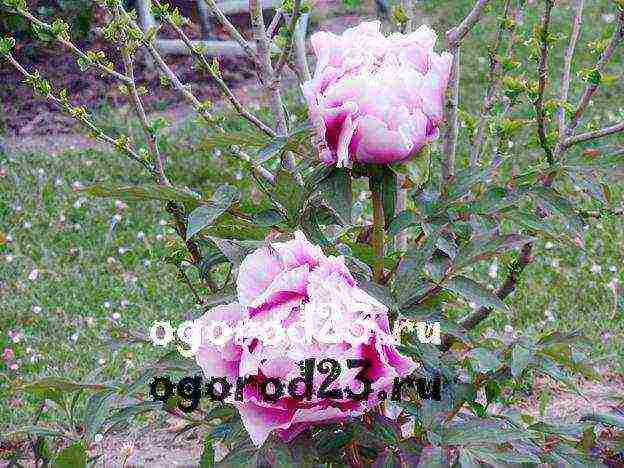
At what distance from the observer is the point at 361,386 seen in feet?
3.71

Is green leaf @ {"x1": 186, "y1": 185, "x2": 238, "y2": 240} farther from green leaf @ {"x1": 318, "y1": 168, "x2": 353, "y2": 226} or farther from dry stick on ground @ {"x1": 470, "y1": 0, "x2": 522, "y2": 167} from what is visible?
dry stick on ground @ {"x1": 470, "y1": 0, "x2": 522, "y2": 167}

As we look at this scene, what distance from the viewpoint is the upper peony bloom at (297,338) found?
1.09 m

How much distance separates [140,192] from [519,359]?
0.62 meters

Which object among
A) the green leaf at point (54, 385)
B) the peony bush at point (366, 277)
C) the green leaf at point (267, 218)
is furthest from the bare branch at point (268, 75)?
the green leaf at point (54, 385)

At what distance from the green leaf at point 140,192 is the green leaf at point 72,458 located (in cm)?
44

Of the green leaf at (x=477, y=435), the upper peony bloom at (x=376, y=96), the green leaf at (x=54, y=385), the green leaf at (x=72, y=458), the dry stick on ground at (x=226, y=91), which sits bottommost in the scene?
the green leaf at (x=72, y=458)

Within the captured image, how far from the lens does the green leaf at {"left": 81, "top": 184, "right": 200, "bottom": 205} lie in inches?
49.8

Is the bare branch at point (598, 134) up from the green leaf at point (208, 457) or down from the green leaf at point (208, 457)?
up

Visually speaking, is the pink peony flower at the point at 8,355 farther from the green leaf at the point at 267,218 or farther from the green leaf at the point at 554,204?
the green leaf at the point at 554,204

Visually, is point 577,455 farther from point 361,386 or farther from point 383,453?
point 361,386

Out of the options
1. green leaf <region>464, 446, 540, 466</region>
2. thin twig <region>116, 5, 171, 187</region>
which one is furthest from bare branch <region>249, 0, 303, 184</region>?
green leaf <region>464, 446, 540, 466</region>

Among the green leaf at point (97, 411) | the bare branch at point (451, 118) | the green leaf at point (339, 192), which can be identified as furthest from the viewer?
the bare branch at point (451, 118)

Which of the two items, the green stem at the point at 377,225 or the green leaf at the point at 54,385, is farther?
the green leaf at the point at 54,385

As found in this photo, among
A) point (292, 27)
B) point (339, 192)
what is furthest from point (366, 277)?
point (292, 27)
